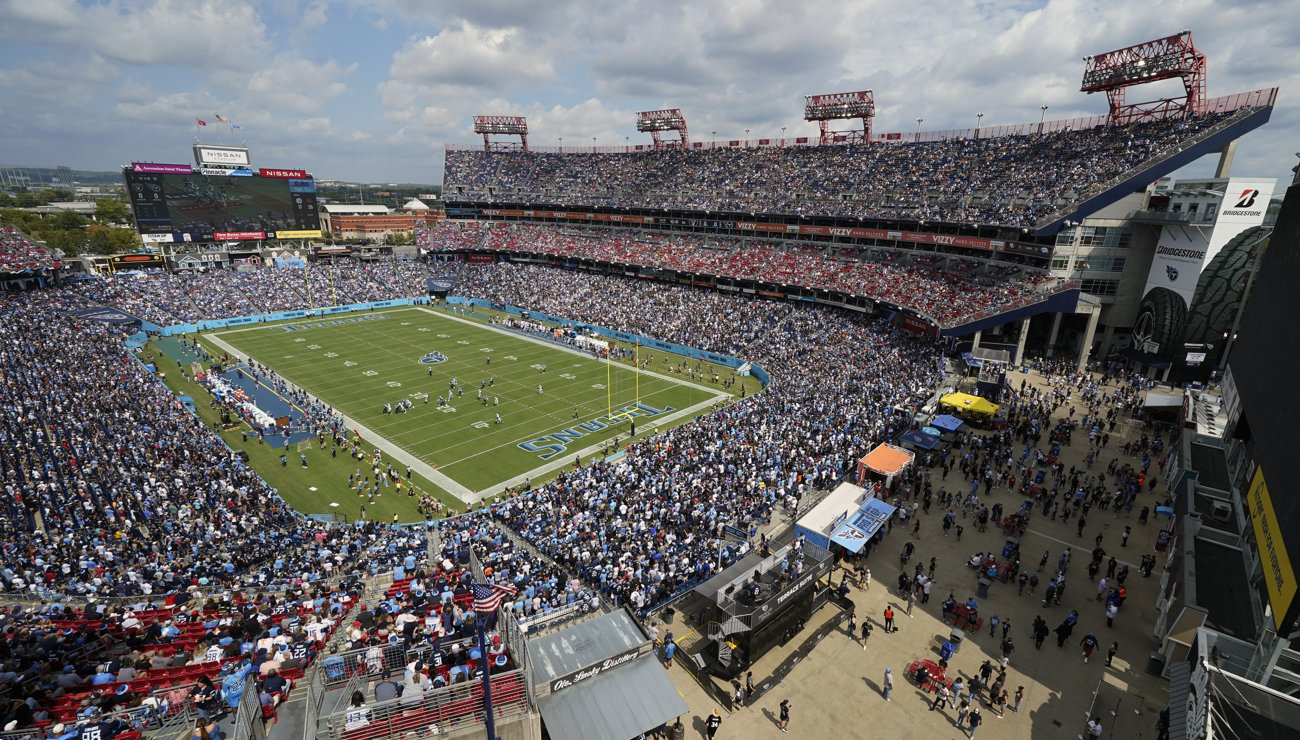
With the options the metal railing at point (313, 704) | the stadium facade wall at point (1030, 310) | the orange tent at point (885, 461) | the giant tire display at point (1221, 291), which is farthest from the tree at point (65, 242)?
the giant tire display at point (1221, 291)

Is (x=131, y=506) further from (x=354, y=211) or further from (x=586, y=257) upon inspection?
(x=354, y=211)

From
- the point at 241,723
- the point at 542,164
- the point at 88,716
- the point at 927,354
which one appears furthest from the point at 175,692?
the point at 542,164

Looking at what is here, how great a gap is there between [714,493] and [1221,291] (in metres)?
37.0

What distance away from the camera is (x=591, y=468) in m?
26.9

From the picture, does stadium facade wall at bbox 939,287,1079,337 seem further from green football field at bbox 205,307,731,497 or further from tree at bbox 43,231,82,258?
tree at bbox 43,231,82,258

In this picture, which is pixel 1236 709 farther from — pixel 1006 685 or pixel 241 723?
pixel 241 723

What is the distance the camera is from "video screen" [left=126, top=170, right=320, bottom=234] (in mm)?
66188

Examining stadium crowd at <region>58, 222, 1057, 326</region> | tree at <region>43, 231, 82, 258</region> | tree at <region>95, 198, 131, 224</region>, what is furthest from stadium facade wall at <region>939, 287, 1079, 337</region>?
tree at <region>95, 198, 131, 224</region>

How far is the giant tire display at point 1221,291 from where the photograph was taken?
118 feet

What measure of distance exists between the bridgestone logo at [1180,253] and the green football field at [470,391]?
30.7 metres

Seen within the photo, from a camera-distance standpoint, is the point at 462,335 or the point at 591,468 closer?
the point at 591,468

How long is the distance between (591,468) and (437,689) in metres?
16.8

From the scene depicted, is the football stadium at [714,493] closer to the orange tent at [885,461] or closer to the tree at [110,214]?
the orange tent at [885,461]

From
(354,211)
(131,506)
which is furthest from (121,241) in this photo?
(131,506)
